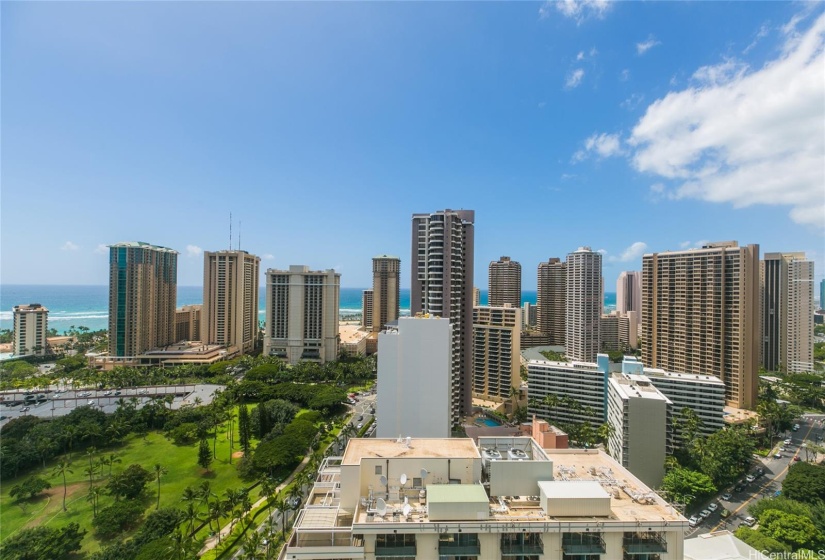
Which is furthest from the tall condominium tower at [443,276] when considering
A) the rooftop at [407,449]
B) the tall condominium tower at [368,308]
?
the tall condominium tower at [368,308]

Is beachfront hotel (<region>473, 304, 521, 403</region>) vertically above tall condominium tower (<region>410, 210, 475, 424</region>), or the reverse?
tall condominium tower (<region>410, 210, 475, 424</region>)

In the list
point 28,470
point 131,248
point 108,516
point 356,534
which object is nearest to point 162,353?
point 131,248

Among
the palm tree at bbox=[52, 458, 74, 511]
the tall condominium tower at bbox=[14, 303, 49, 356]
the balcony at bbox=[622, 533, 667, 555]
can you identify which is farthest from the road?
the tall condominium tower at bbox=[14, 303, 49, 356]

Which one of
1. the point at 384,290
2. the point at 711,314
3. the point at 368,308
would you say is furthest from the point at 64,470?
the point at 368,308

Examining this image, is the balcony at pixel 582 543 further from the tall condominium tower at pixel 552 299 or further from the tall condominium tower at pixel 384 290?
the tall condominium tower at pixel 384 290

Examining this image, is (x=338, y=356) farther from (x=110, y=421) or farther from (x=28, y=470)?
(x=28, y=470)

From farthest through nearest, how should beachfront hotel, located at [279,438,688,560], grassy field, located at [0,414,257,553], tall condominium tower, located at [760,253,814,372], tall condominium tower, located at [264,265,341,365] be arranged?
tall condominium tower, located at [264,265,341,365] < tall condominium tower, located at [760,253,814,372] < grassy field, located at [0,414,257,553] < beachfront hotel, located at [279,438,688,560]

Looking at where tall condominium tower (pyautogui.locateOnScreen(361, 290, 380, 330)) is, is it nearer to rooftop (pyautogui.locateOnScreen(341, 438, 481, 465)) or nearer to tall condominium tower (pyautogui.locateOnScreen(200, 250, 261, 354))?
tall condominium tower (pyautogui.locateOnScreen(200, 250, 261, 354))
